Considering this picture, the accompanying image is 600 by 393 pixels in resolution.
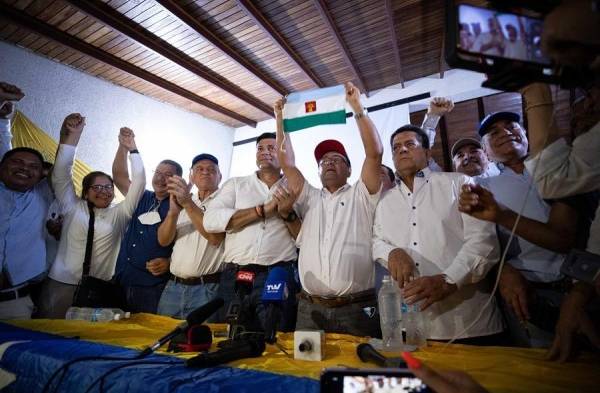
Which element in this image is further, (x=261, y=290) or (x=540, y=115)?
(x=261, y=290)

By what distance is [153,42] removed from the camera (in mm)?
4527

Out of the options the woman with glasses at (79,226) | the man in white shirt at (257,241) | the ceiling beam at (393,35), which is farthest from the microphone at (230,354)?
the ceiling beam at (393,35)

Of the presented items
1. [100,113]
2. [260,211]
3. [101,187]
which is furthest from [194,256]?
[100,113]

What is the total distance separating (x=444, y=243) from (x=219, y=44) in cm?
458

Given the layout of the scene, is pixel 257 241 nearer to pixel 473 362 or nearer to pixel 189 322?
pixel 189 322

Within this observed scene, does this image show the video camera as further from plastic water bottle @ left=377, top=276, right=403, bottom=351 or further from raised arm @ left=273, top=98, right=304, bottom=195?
raised arm @ left=273, top=98, right=304, bottom=195

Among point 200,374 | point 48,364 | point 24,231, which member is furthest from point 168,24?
point 200,374

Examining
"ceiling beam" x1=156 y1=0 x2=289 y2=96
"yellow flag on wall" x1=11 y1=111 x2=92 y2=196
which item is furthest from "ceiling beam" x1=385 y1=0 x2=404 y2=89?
"yellow flag on wall" x1=11 y1=111 x2=92 y2=196

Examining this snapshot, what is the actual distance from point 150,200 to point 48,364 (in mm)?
2206

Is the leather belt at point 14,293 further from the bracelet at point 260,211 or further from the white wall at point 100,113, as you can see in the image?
the white wall at point 100,113

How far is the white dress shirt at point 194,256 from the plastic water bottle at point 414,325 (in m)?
1.68

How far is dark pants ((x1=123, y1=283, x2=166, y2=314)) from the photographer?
252 cm

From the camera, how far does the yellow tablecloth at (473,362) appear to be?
0.85 metres

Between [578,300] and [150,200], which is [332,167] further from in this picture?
[150,200]
